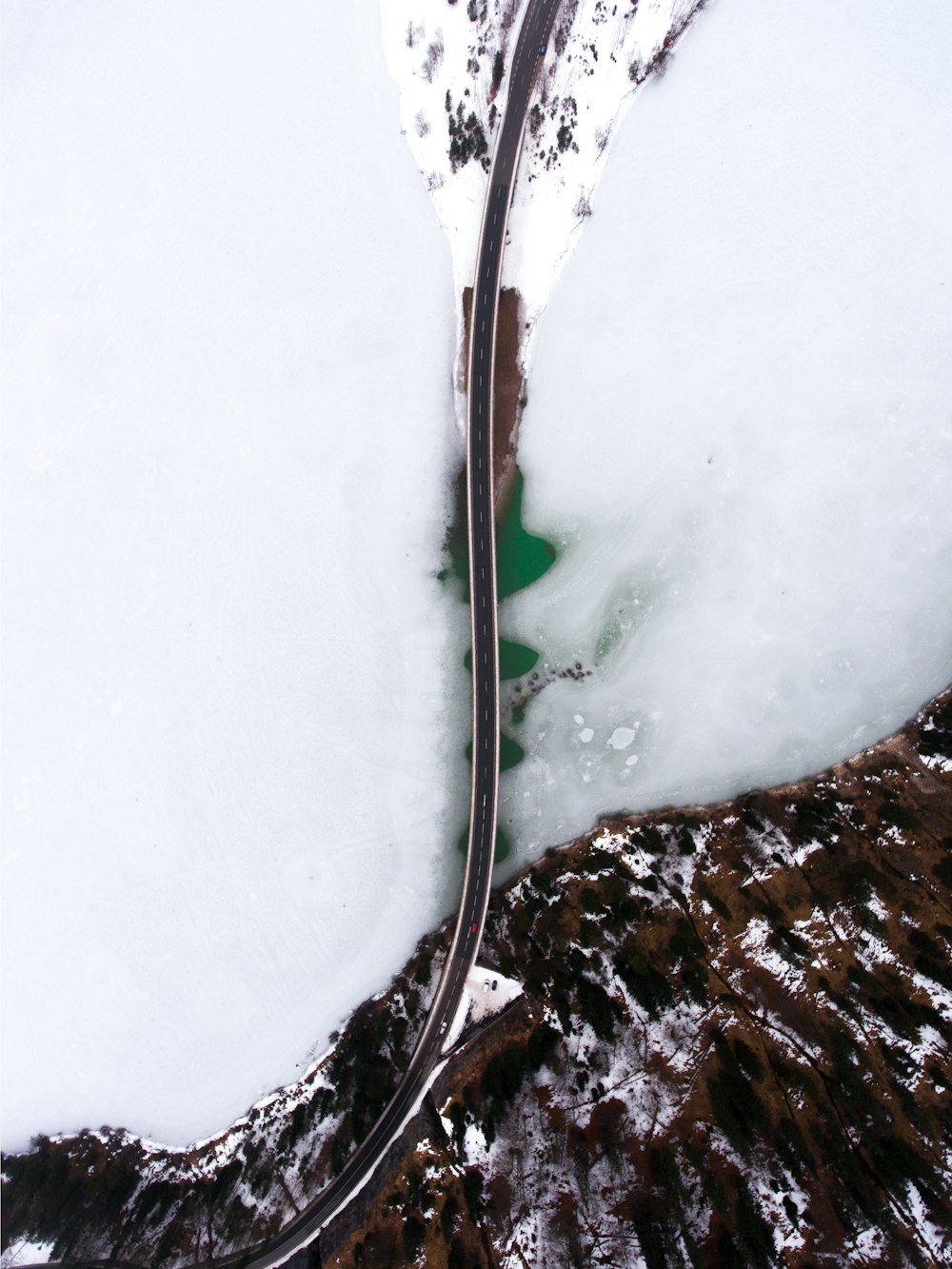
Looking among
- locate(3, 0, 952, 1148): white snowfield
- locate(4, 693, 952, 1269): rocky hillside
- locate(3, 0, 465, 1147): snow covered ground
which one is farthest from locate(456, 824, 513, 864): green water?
locate(3, 0, 465, 1147): snow covered ground

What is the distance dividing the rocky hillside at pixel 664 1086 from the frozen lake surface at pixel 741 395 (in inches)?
289

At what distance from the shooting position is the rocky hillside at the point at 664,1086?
3509cm

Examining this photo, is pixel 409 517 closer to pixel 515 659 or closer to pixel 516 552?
pixel 516 552

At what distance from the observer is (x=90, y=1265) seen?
4231cm

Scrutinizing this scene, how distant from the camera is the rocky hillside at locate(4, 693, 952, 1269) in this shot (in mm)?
35094

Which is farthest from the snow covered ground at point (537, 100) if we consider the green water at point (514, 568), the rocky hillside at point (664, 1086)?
the rocky hillside at point (664, 1086)

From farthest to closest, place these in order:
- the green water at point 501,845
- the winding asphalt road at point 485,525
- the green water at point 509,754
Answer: the green water at point 509,754
the green water at point 501,845
the winding asphalt road at point 485,525

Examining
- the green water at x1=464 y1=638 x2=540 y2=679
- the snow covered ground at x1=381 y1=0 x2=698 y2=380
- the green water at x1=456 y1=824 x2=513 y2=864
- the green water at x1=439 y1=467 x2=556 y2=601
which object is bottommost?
the green water at x1=456 y1=824 x2=513 y2=864

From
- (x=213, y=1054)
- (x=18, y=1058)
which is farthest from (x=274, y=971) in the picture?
(x=18, y=1058)

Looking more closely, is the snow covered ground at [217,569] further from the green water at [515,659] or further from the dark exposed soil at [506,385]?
the green water at [515,659]

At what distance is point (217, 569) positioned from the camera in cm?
4606

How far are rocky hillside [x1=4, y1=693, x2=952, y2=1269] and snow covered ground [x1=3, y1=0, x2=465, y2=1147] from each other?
4.57 m

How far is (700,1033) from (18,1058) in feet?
157

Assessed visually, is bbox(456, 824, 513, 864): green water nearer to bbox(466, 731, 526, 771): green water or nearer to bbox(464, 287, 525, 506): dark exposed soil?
bbox(466, 731, 526, 771): green water
